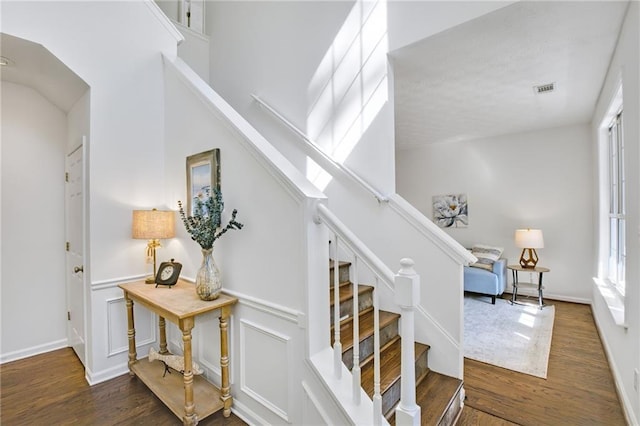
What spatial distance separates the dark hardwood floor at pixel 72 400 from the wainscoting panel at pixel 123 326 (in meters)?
0.25

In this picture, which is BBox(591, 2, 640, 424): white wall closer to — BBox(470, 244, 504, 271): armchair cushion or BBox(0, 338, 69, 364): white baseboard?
BBox(470, 244, 504, 271): armchair cushion

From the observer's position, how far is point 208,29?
4.13 metres

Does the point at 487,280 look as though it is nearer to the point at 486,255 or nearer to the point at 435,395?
the point at 486,255

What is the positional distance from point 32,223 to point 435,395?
382 centimetres

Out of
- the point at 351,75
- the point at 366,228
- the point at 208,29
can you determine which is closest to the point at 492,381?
the point at 366,228

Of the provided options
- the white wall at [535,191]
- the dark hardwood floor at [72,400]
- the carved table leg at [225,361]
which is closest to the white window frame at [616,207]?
the white wall at [535,191]

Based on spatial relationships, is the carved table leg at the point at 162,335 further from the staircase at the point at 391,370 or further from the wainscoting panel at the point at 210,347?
the staircase at the point at 391,370

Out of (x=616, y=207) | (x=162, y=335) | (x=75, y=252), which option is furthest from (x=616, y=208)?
(x=75, y=252)

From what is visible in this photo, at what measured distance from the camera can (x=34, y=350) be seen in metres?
2.80

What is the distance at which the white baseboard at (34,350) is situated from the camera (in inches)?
105

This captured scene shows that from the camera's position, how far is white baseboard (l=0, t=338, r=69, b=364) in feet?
8.75

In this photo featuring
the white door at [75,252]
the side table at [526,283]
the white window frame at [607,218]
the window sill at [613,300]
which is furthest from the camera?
the side table at [526,283]

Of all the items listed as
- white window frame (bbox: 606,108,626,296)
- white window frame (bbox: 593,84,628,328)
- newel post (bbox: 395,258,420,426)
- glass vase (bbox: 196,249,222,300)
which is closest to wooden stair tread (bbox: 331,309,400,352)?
newel post (bbox: 395,258,420,426)

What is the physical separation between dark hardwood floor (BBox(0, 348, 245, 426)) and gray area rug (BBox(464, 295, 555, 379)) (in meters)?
2.31
